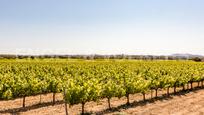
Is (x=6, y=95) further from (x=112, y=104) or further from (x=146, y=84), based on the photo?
(x=146, y=84)

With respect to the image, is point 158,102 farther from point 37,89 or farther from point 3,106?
point 3,106

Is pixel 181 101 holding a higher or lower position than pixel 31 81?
lower

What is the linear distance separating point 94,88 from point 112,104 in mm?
4190

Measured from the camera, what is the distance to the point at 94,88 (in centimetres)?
1970

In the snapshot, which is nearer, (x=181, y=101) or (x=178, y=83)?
(x=181, y=101)

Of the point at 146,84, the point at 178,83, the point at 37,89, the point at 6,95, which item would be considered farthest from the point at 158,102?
the point at 6,95

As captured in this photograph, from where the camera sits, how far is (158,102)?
976 inches

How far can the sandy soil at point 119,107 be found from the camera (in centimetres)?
2041

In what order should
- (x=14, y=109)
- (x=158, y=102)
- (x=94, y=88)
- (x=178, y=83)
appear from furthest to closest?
1. (x=178, y=83)
2. (x=158, y=102)
3. (x=14, y=109)
4. (x=94, y=88)

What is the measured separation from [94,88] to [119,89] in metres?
2.65

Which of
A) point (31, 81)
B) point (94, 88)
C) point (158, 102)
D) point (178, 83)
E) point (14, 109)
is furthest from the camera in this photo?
point (178, 83)

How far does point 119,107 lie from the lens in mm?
21984

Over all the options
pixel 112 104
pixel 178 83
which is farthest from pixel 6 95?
pixel 178 83

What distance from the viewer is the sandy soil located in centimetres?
2041
